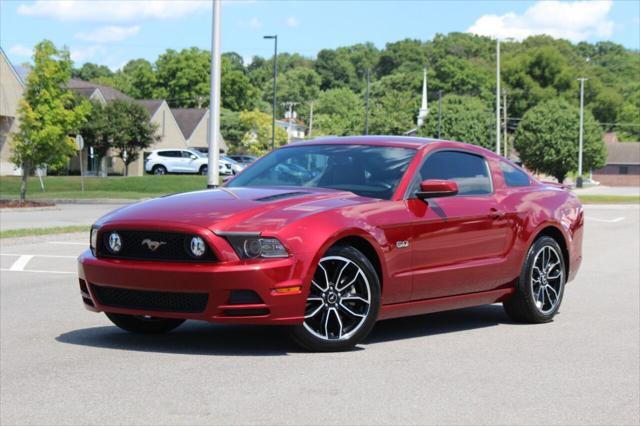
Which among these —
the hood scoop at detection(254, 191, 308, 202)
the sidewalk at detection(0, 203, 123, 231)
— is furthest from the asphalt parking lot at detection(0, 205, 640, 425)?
the sidewalk at detection(0, 203, 123, 231)

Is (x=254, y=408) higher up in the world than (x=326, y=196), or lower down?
lower down

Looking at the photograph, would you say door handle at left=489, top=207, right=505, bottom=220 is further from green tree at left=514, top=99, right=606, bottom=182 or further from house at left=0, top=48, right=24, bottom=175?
green tree at left=514, top=99, right=606, bottom=182

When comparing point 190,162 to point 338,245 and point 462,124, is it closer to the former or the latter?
point 462,124

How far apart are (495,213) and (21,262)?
848 cm

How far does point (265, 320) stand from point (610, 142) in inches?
6196

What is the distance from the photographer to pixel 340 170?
829cm

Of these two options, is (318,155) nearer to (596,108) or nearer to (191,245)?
(191,245)

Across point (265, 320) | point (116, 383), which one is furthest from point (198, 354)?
point (116, 383)

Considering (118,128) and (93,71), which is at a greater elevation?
(93,71)

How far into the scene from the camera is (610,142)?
6230 inches

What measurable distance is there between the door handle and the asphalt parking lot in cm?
92

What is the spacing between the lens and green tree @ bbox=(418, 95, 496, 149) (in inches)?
4291

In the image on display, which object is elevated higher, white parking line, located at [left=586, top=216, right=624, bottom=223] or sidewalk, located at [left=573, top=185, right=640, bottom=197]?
white parking line, located at [left=586, top=216, right=624, bottom=223]

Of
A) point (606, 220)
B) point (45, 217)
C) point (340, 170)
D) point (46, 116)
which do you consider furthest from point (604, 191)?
point (340, 170)
